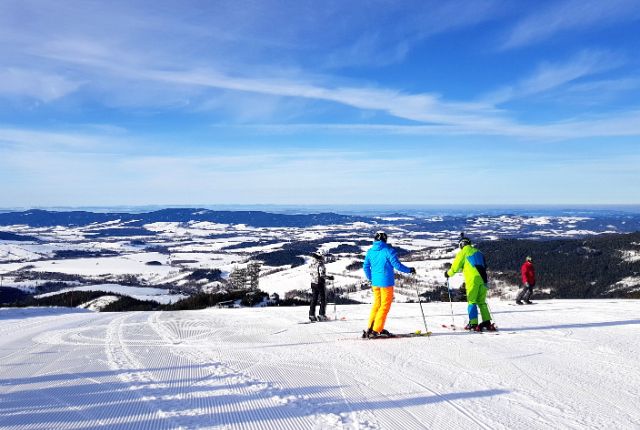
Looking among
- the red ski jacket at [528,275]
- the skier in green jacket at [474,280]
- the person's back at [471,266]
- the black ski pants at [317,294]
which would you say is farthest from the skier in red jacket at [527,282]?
the black ski pants at [317,294]

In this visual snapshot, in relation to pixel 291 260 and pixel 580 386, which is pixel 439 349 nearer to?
pixel 580 386

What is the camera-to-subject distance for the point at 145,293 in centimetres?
9488

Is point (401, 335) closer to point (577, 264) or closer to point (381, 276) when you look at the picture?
point (381, 276)

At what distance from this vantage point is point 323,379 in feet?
21.4

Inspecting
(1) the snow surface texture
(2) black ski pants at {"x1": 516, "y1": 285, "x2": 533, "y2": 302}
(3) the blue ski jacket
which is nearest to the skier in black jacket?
(1) the snow surface texture

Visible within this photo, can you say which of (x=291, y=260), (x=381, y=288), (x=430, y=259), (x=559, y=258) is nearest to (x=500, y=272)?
(x=559, y=258)

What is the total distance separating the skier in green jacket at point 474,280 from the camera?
10.4m

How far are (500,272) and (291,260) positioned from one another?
75593 mm

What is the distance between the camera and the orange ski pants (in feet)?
31.7

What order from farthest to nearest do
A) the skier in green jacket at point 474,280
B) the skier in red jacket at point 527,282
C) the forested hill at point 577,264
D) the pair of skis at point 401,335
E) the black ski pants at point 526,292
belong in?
1. the forested hill at point 577,264
2. the skier in red jacket at point 527,282
3. the black ski pants at point 526,292
4. the skier in green jacket at point 474,280
5. the pair of skis at point 401,335

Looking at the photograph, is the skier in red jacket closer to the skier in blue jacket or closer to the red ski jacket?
the red ski jacket

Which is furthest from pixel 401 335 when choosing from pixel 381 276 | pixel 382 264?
pixel 382 264

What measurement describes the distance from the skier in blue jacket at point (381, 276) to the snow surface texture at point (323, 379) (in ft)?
2.17

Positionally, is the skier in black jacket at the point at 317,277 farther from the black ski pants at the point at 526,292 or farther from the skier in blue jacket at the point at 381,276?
the black ski pants at the point at 526,292
